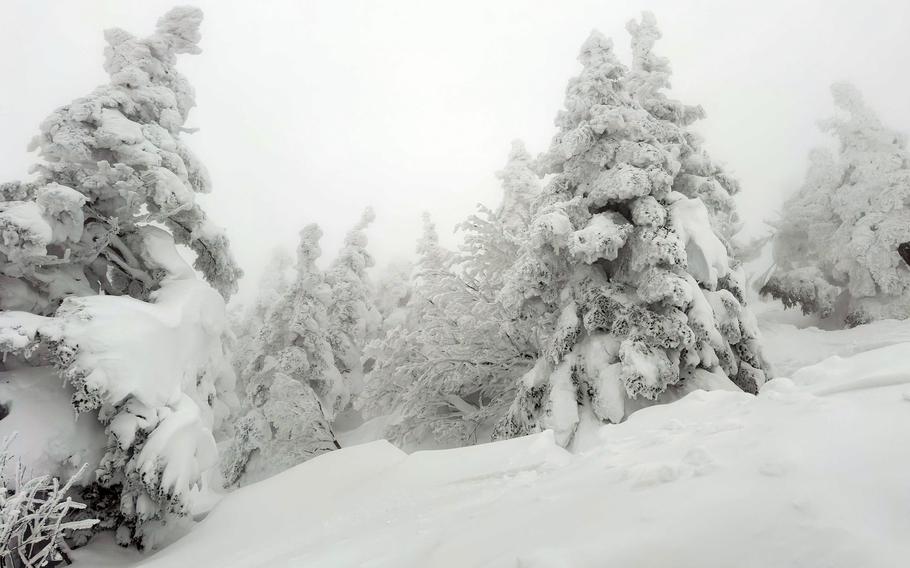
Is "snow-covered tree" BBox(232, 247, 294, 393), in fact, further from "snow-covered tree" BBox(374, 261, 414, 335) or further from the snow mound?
the snow mound

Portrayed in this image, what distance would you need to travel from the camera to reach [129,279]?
9.55 meters

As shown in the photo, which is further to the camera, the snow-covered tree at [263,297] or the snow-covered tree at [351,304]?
the snow-covered tree at [263,297]

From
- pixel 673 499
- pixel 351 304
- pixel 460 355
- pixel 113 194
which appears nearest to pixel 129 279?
pixel 113 194

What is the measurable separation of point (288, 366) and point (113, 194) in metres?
9.82

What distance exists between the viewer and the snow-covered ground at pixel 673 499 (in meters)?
1.82

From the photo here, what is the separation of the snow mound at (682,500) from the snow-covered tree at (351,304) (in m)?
14.9

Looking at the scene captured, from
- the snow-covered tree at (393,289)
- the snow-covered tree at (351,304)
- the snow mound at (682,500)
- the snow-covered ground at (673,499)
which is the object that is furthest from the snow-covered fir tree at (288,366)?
the snow mound at (682,500)

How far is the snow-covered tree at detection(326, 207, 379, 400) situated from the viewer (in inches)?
804

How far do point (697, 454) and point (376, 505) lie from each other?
3746mm

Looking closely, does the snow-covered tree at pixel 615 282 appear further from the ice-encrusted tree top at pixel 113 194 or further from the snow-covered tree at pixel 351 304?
the snow-covered tree at pixel 351 304

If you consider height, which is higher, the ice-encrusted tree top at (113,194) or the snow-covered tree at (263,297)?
the ice-encrusted tree top at (113,194)

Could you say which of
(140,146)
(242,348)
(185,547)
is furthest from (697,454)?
(242,348)

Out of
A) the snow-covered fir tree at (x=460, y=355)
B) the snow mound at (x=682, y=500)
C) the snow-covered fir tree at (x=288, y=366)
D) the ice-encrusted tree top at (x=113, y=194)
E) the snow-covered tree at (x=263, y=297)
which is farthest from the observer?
the snow-covered tree at (x=263, y=297)

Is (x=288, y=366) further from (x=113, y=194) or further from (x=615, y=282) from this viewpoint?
(x=615, y=282)
